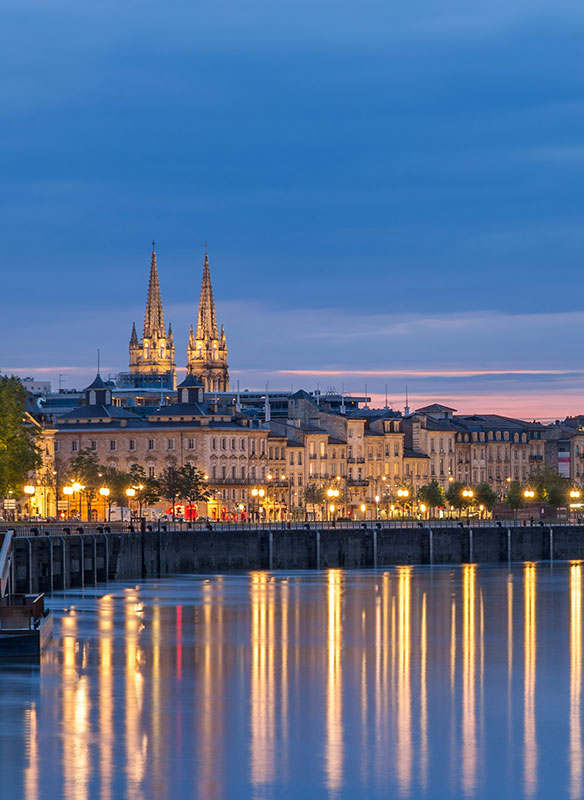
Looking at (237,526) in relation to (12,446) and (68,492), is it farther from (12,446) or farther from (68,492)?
(12,446)

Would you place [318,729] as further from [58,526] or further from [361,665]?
[58,526]

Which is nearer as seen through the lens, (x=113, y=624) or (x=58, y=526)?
(x=113, y=624)

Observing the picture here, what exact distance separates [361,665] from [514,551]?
90.2 metres

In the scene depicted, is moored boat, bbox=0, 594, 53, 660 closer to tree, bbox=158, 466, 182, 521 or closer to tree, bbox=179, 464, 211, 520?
tree, bbox=158, 466, 182, 521

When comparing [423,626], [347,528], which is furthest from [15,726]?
[347,528]

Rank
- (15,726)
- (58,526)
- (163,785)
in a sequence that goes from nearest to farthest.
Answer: (163,785) → (15,726) → (58,526)

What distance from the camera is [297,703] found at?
190 ft

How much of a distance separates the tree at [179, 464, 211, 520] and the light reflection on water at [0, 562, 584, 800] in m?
88.8

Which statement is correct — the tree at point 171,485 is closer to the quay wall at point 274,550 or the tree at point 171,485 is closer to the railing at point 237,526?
the railing at point 237,526

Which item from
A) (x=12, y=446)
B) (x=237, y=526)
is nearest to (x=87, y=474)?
(x=237, y=526)

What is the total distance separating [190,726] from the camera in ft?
174

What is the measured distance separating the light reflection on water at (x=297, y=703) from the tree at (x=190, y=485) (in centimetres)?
8878

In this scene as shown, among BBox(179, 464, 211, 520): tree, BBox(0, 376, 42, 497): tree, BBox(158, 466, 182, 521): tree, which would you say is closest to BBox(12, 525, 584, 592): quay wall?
BBox(0, 376, 42, 497): tree

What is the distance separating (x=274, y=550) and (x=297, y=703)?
82.5 meters
